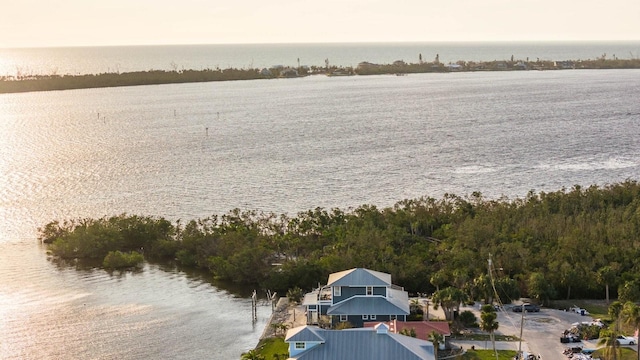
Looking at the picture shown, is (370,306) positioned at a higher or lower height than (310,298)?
higher

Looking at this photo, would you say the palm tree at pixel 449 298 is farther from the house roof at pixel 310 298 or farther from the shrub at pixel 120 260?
the shrub at pixel 120 260

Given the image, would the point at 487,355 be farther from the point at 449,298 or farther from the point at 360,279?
the point at 360,279

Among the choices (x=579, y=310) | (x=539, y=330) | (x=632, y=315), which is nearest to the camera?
(x=632, y=315)

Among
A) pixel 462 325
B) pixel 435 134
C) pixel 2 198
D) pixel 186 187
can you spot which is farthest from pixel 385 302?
pixel 435 134

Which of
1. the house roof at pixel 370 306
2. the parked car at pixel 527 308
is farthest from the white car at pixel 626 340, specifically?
the house roof at pixel 370 306

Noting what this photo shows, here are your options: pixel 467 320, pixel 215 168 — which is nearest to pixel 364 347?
pixel 467 320

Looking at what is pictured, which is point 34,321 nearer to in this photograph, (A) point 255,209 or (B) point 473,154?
(A) point 255,209
